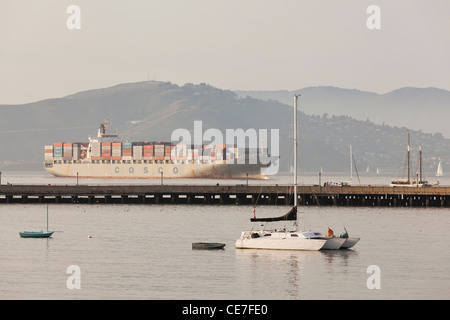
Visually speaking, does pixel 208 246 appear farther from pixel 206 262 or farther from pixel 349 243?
pixel 349 243

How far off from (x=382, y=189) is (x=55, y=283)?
208 ft

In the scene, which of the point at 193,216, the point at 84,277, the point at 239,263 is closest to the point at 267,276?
the point at 239,263

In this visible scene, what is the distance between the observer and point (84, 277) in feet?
163

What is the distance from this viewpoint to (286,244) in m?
58.6

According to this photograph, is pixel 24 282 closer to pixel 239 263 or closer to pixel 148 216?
pixel 239 263

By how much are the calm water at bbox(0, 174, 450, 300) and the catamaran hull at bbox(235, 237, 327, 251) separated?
1.51ft

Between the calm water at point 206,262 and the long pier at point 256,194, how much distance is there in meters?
14.0

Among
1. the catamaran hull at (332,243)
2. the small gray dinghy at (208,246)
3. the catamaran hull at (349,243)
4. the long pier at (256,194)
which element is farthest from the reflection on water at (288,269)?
the long pier at (256,194)

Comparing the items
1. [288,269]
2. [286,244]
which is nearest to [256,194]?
[286,244]

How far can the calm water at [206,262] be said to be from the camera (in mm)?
45594

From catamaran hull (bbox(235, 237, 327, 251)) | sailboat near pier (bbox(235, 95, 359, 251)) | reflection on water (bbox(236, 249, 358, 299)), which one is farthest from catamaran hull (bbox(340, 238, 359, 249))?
catamaran hull (bbox(235, 237, 327, 251))

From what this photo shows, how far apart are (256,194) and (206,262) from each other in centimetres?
5349

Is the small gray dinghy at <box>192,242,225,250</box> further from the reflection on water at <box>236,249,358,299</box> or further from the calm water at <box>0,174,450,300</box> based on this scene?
the reflection on water at <box>236,249,358,299</box>
